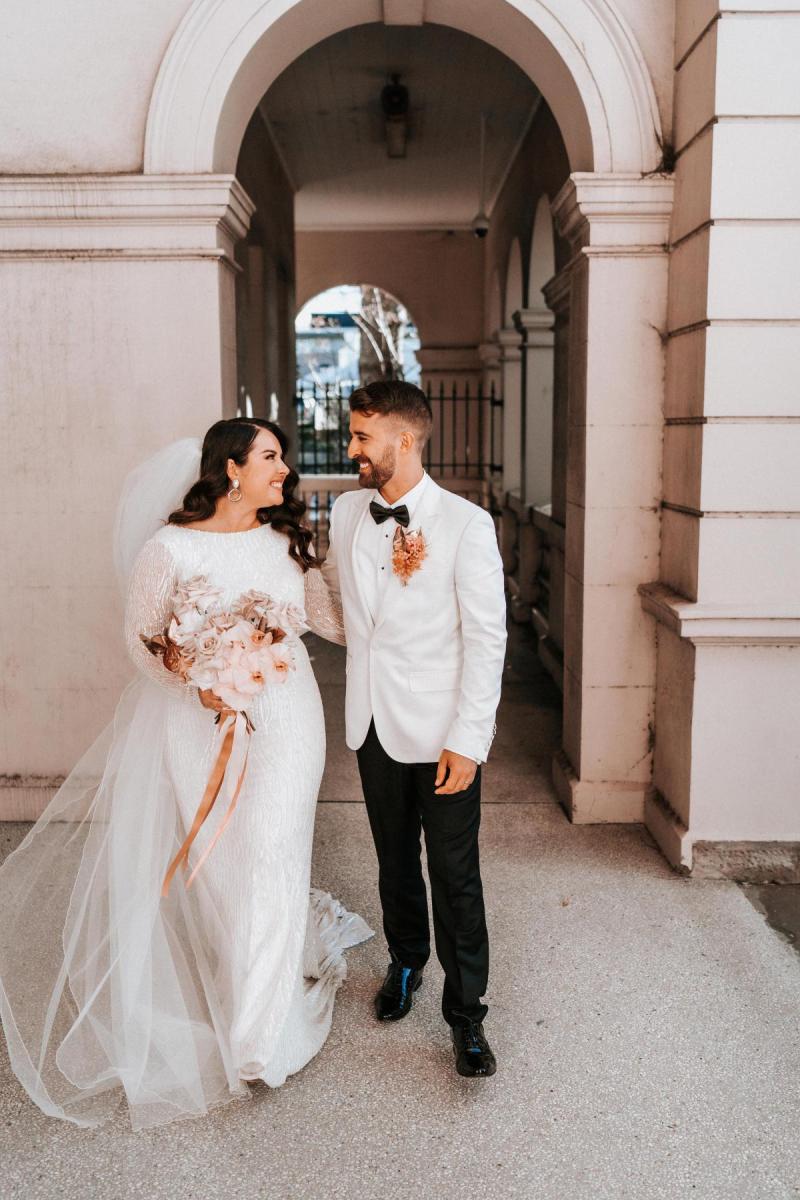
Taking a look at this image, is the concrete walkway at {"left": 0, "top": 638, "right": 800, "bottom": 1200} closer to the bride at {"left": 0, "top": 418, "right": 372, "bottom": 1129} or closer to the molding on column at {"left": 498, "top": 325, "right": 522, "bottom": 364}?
the bride at {"left": 0, "top": 418, "right": 372, "bottom": 1129}

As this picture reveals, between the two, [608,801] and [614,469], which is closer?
[614,469]

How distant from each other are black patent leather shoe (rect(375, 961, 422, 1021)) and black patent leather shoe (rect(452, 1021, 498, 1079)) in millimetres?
288

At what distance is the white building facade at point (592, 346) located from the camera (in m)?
4.30

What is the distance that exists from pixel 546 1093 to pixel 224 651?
1.60 meters

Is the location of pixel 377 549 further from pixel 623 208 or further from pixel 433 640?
pixel 623 208

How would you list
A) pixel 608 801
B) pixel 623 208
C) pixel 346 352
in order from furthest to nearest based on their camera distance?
pixel 346 352, pixel 608 801, pixel 623 208

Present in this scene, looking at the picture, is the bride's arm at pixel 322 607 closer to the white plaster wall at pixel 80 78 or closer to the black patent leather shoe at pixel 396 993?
the black patent leather shoe at pixel 396 993

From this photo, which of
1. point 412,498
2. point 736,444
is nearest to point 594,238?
point 736,444

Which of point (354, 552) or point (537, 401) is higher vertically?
point (537, 401)

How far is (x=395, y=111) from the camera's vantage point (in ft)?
30.4

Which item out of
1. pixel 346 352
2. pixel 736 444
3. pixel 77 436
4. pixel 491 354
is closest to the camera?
pixel 736 444

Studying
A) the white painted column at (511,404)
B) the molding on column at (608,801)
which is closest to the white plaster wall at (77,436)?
the molding on column at (608,801)

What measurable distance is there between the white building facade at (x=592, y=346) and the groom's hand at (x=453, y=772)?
5.58 ft

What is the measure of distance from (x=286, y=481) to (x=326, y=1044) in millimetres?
1782
